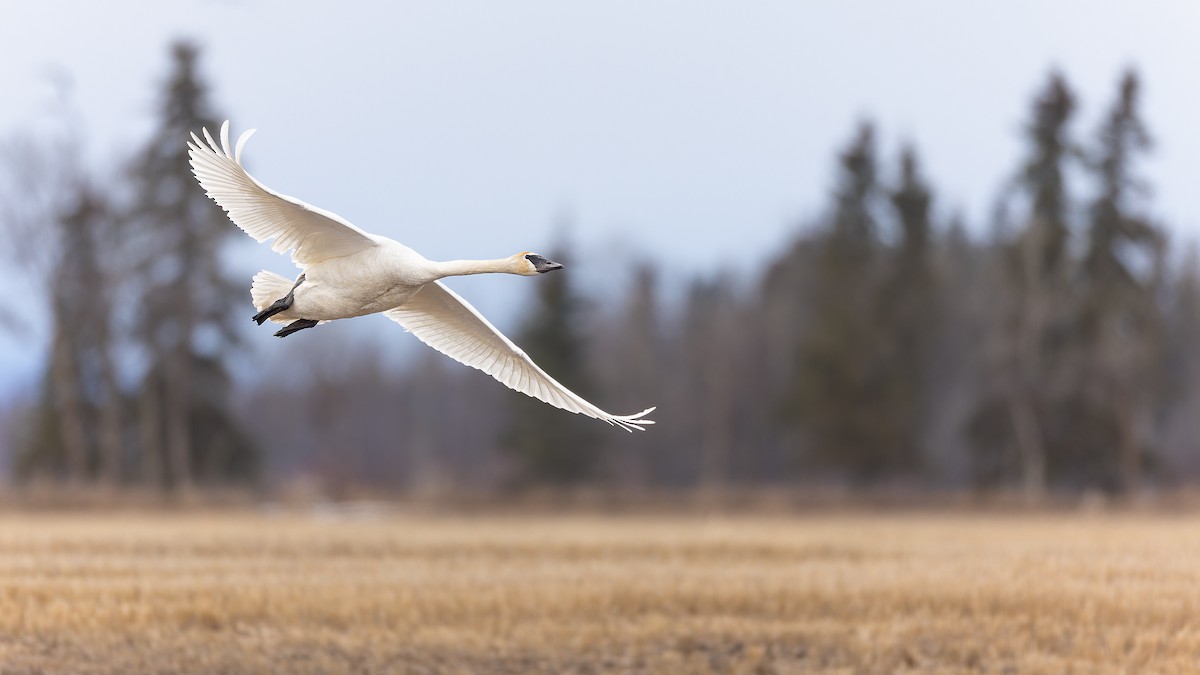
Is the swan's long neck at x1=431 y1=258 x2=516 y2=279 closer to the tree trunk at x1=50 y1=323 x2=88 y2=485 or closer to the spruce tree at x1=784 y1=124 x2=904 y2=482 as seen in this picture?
the tree trunk at x1=50 y1=323 x2=88 y2=485

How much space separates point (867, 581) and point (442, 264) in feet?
29.7

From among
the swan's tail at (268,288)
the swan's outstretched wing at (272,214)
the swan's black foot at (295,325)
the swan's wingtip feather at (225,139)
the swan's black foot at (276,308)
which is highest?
the swan's wingtip feather at (225,139)

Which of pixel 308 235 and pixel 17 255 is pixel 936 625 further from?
pixel 17 255

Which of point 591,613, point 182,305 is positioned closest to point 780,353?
point 182,305

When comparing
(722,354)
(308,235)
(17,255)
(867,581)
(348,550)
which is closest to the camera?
(308,235)

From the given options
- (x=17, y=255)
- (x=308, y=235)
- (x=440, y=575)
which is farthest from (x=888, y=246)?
(x=308, y=235)

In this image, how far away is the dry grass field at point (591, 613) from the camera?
13.9m

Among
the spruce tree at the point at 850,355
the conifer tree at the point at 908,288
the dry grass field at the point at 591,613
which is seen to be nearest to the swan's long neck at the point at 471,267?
the dry grass field at the point at 591,613

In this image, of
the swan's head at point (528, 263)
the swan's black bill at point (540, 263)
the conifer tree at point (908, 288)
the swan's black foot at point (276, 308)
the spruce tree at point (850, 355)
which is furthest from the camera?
the conifer tree at point (908, 288)

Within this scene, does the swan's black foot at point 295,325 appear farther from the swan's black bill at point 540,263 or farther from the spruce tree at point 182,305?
the spruce tree at point 182,305

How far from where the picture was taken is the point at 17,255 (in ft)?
128

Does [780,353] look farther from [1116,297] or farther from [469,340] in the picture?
[469,340]

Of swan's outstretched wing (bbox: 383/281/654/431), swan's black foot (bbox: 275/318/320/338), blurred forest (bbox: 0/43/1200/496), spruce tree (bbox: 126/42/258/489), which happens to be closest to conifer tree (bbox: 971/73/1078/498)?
blurred forest (bbox: 0/43/1200/496)

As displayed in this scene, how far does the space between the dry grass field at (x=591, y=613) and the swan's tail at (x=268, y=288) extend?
4.61m
